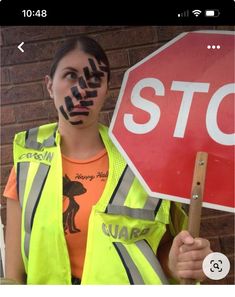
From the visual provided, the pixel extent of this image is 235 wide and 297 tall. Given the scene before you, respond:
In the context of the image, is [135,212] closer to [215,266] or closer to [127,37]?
[215,266]

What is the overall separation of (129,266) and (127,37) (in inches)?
15.9

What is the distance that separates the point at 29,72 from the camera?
1058mm

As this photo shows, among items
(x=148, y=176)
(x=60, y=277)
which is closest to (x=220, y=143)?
(x=148, y=176)

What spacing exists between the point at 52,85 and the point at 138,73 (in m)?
0.16

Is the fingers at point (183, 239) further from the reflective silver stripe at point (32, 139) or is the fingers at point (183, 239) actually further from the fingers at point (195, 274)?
the reflective silver stripe at point (32, 139)

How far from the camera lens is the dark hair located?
105cm

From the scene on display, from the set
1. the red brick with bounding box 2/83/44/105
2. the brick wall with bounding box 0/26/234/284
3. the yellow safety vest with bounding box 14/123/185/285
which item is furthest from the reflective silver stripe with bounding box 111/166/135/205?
the red brick with bounding box 2/83/44/105

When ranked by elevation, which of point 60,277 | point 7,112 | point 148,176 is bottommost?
point 60,277

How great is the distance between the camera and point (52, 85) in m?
1.06

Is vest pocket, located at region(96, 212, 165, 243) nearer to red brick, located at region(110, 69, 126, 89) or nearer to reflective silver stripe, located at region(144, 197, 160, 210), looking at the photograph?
reflective silver stripe, located at region(144, 197, 160, 210)

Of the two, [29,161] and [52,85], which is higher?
[52,85]
